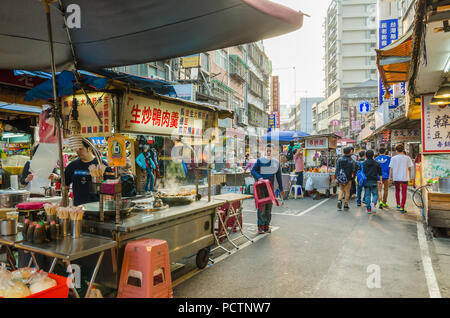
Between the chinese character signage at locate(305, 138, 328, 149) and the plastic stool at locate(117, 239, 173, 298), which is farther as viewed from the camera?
the chinese character signage at locate(305, 138, 328, 149)

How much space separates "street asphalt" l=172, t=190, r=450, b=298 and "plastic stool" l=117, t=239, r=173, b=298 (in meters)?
0.72

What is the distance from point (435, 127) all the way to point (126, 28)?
8434 millimetres

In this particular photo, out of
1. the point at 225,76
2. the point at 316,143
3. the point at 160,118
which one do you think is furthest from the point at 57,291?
the point at 225,76

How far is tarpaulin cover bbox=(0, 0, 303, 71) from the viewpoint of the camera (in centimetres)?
304

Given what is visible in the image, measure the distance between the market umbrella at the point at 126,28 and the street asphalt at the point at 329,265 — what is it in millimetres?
2713

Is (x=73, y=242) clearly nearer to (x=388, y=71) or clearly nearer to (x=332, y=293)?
(x=332, y=293)

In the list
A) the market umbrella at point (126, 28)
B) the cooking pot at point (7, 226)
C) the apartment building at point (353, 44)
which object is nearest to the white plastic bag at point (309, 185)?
the market umbrella at point (126, 28)

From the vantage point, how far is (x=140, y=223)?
3.61 meters

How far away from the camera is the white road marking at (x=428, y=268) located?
3.97 meters

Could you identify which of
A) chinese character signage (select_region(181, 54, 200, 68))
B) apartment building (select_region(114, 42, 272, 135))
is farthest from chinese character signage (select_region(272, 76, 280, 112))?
chinese character signage (select_region(181, 54, 200, 68))

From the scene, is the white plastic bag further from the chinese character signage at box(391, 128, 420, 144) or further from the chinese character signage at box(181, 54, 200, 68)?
the chinese character signage at box(181, 54, 200, 68)

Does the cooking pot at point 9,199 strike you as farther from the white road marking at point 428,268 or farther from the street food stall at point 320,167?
the street food stall at point 320,167

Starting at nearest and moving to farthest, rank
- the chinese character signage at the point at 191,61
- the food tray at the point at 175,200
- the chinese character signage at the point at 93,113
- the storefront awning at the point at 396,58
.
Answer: the chinese character signage at the point at 93,113 < the food tray at the point at 175,200 < the storefront awning at the point at 396,58 < the chinese character signage at the point at 191,61
